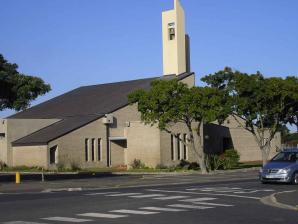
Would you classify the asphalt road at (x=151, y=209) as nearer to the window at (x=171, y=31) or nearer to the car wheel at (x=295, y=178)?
the car wheel at (x=295, y=178)

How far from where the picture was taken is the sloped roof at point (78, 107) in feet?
182

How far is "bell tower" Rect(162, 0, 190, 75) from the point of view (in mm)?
60125

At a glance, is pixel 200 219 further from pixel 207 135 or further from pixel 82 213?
pixel 207 135

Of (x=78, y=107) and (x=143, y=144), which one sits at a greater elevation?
(x=78, y=107)

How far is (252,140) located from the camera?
6588 centimetres

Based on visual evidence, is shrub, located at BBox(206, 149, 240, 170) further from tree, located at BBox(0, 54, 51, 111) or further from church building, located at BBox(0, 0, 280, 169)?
tree, located at BBox(0, 54, 51, 111)

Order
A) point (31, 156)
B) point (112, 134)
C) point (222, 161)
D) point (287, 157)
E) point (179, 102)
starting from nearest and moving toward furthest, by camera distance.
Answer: point (287, 157) < point (179, 102) < point (222, 161) < point (31, 156) < point (112, 134)

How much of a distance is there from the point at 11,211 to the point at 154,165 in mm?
34810

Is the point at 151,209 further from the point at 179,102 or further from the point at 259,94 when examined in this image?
the point at 259,94

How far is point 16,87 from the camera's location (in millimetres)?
36062

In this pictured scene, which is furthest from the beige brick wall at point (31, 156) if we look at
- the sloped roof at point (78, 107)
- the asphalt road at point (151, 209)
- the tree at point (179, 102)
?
the asphalt road at point (151, 209)

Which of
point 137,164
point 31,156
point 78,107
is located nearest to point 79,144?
point 31,156

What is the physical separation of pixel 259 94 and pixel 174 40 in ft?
56.1

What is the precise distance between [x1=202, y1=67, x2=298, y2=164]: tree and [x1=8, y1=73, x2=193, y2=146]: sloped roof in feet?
40.4
